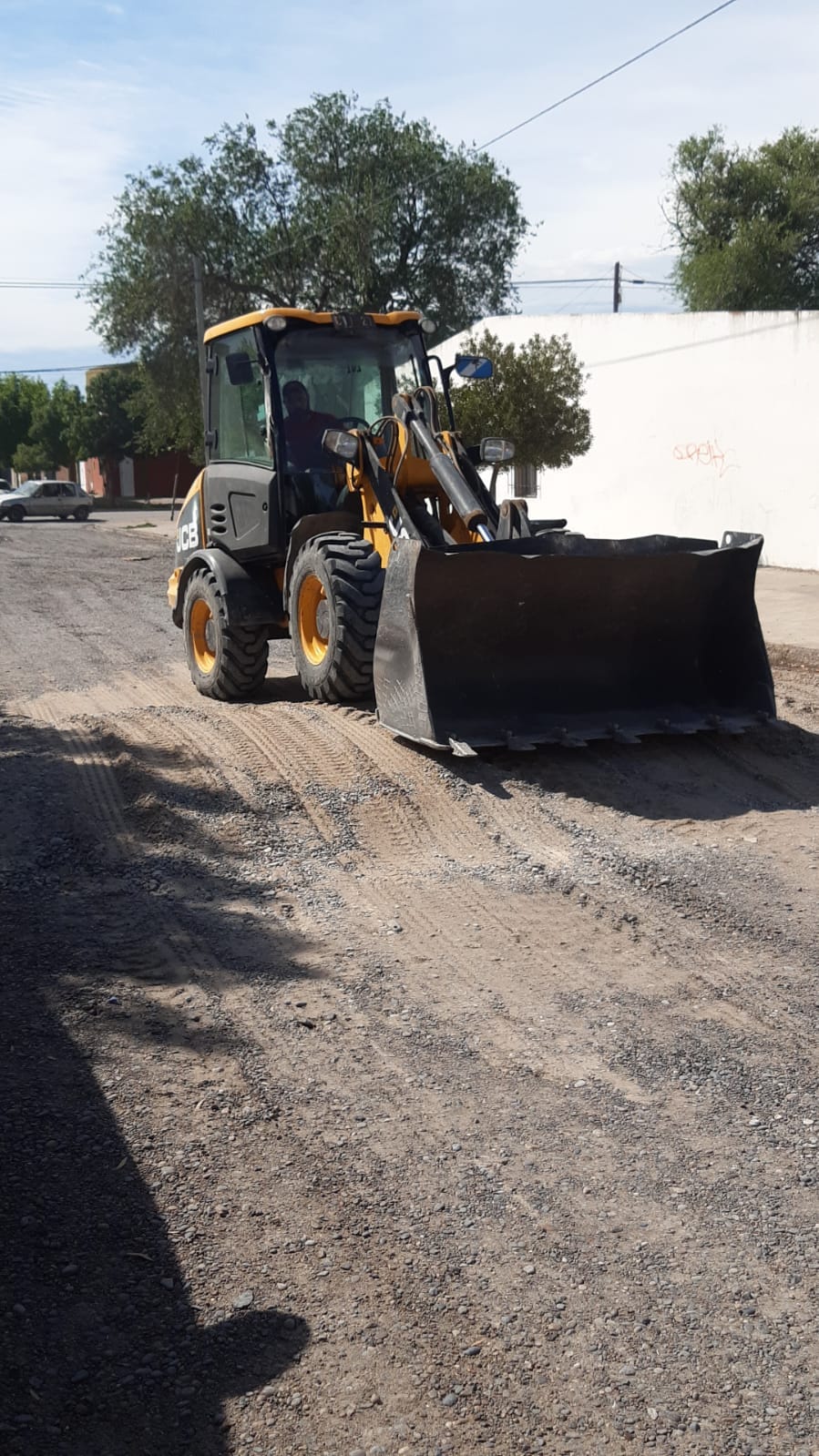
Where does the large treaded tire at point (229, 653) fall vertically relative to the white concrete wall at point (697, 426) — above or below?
below

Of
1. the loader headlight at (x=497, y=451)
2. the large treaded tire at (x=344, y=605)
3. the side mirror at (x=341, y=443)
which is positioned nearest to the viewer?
the large treaded tire at (x=344, y=605)

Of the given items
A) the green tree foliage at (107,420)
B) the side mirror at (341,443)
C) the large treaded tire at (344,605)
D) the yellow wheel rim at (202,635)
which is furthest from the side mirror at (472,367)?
the green tree foliage at (107,420)

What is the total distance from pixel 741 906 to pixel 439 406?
500 centimetres

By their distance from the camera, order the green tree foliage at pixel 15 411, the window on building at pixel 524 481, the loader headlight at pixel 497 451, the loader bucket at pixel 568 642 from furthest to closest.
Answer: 1. the green tree foliage at pixel 15 411
2. the window on building at pixel 524 481
3. the loader headlight at pixel 497 451
4. the loader bucket at pixel 568 642

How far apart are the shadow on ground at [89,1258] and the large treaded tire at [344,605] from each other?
116 inches

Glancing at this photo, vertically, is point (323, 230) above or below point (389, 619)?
above

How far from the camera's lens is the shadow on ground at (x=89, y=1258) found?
2.91 metres

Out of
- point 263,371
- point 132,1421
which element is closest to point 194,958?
point 132,1421

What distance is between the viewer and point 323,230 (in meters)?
32.3

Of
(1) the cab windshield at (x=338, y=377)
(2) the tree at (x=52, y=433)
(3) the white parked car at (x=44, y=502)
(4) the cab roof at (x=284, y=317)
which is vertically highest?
(2) the tree at (x=52, y=433)

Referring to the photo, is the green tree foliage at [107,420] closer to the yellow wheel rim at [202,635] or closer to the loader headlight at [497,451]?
A: the yellow wheel rim at [202,635]

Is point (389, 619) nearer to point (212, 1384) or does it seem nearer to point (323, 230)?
point (212, 1384)

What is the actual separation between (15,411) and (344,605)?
6989cm

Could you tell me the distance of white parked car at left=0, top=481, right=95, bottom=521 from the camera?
152 feet
